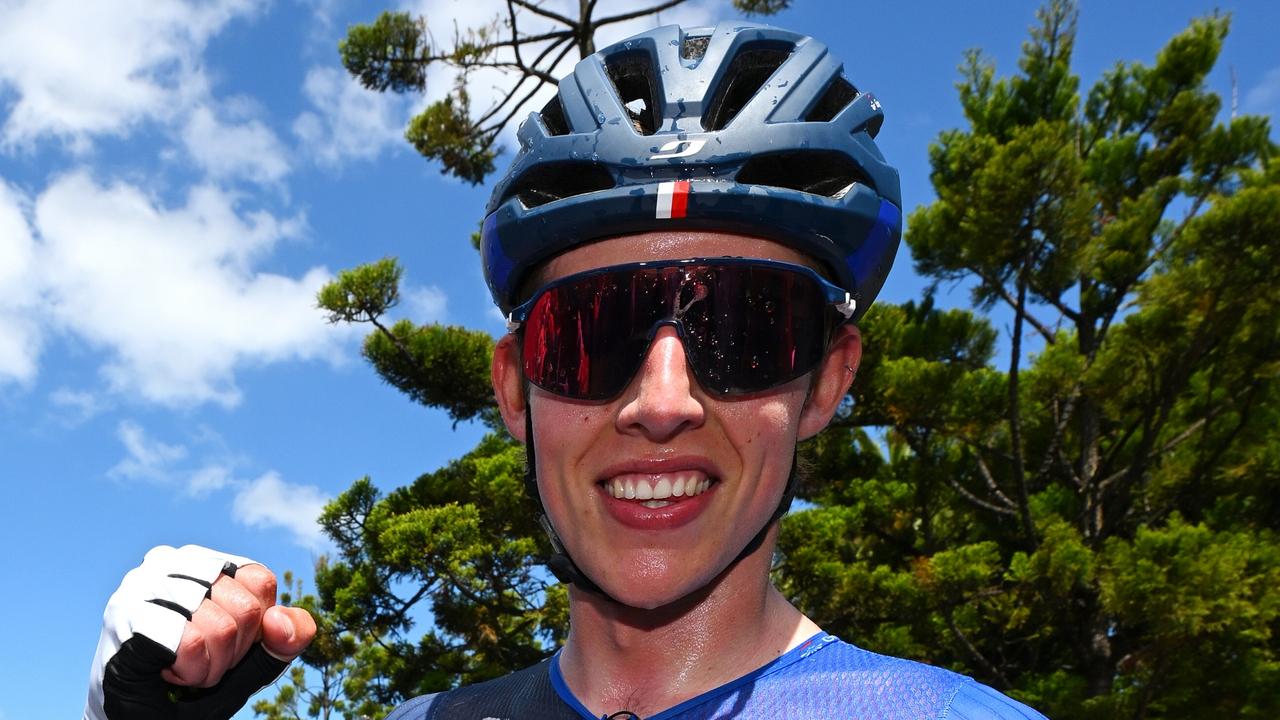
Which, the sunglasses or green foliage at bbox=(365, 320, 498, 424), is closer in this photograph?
the sunglasses

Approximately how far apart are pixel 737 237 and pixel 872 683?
97cm

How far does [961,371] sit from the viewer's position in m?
15.0

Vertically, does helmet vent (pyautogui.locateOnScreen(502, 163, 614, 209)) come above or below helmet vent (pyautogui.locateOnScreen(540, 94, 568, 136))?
below

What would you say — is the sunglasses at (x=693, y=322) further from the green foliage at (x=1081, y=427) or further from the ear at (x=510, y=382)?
the green foliage at (x=1081, y=427)

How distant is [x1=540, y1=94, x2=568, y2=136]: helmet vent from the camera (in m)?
2.68

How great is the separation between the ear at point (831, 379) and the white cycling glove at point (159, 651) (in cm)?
126

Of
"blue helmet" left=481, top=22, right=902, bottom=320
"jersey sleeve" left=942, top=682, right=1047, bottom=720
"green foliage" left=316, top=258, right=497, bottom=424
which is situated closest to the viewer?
"jersey sleeve" left=942, top=682, right=1047, bottom=720

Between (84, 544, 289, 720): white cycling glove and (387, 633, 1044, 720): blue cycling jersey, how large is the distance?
2.16 ft

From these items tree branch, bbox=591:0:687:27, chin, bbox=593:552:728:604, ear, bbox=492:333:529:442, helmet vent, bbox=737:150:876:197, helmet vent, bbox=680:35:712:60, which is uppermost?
tree branch, bbox=591:0:687:27

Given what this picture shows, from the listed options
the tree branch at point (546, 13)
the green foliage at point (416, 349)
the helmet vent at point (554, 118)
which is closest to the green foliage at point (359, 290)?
the green foliage at point (416, 349)

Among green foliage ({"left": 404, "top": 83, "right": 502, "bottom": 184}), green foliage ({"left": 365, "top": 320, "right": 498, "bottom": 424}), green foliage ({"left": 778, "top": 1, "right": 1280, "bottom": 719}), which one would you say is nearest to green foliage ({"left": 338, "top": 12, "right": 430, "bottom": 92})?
green foliage ({"left": 404, "top": 83, "right": 502, "bottom": 184})

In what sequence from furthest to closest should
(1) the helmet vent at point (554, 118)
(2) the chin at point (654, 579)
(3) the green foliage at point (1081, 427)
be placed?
(3) the green foliage at point (1081, 427) → (1) the helmet vent at point (554, 118) → (2) the chin at point (654, 579)

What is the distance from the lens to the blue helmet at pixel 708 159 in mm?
2166

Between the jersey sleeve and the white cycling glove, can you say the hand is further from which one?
the jersey sleeve
